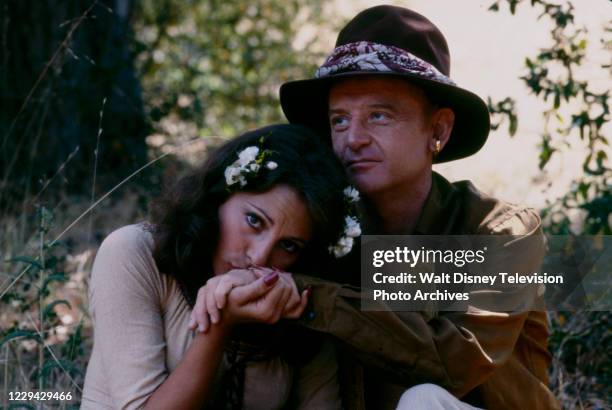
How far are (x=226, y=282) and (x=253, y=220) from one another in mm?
311

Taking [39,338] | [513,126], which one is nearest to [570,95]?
[513,126]

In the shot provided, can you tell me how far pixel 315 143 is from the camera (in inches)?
137

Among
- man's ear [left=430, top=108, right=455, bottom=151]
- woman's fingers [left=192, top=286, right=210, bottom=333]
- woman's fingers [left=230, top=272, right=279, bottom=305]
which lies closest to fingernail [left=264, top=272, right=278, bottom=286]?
woman's fingers [left=230, top=272, right=279, bottom=305]

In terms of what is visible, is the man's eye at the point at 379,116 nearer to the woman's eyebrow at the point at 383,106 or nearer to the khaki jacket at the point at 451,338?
the woman's eyebrow at the point at 383,106

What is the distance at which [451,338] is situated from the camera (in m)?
3.19

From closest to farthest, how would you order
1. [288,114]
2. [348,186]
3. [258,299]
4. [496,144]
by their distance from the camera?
[258,299] < [348,186] < [288,114] < [496,144]

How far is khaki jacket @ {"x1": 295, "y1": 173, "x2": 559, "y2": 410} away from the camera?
3127mm

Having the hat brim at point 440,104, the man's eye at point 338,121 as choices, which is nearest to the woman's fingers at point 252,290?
the man's eye at point 338,121

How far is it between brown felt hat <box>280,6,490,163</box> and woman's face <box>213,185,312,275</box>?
30.5 inches

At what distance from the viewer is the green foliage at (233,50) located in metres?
9.87

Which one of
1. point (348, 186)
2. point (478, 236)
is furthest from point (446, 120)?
point (348, 186)

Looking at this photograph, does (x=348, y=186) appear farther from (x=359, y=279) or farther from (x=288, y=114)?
(x=288, y=114)

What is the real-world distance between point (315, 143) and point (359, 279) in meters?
0.59

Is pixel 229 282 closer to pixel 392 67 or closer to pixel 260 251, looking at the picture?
pixel 260 251
